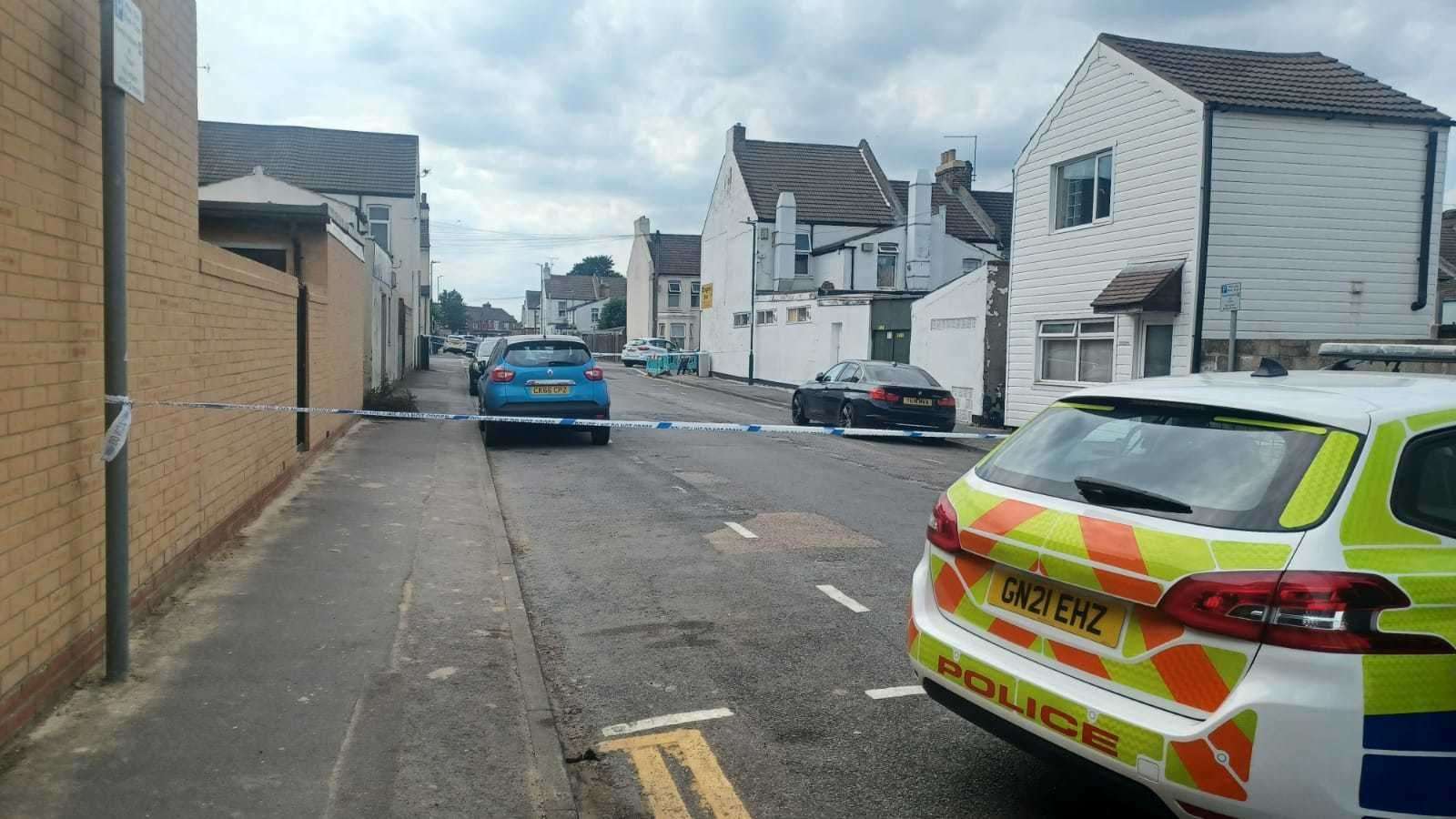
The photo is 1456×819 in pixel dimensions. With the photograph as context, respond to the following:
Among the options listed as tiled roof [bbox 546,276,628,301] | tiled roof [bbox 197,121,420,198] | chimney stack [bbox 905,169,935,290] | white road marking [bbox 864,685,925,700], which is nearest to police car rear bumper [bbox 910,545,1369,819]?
white road marking [bbox 864,685,925,700]

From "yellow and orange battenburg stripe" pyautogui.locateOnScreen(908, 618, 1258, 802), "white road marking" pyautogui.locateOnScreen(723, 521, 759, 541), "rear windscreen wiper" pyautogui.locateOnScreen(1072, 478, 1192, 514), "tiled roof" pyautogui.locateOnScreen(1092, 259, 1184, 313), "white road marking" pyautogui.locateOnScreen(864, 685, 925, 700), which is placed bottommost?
"white road marking" pyautogui.locateOnScreen(864, 685, 925, 700)

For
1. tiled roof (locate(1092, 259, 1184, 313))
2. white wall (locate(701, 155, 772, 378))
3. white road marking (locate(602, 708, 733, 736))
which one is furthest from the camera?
white wall (locate(701, 155, 772, 378))

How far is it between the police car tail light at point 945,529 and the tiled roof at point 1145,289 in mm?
13294

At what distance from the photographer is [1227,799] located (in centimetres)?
298

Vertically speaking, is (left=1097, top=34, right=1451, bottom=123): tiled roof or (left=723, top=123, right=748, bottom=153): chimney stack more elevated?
(left=723, top=123, right=748, bottom=153): chimney stack

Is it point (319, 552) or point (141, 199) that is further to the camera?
point (319, 552)

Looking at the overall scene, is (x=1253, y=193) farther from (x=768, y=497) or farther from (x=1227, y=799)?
(x=1227, y=799)

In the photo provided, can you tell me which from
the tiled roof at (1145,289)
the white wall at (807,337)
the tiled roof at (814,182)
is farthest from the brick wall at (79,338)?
the tiled roof at (814,182)

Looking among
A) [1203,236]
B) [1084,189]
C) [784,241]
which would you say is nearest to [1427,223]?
[1203,236]

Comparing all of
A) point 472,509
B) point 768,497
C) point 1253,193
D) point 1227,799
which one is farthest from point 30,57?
point 1253,193

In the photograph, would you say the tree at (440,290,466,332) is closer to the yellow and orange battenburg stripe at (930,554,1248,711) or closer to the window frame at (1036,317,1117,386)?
the window frame at (1036,317,1117,386)

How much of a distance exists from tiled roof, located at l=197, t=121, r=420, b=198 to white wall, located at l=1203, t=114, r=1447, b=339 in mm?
31525

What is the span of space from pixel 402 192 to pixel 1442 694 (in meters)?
41.0

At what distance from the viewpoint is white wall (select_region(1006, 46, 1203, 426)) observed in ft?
54.5
